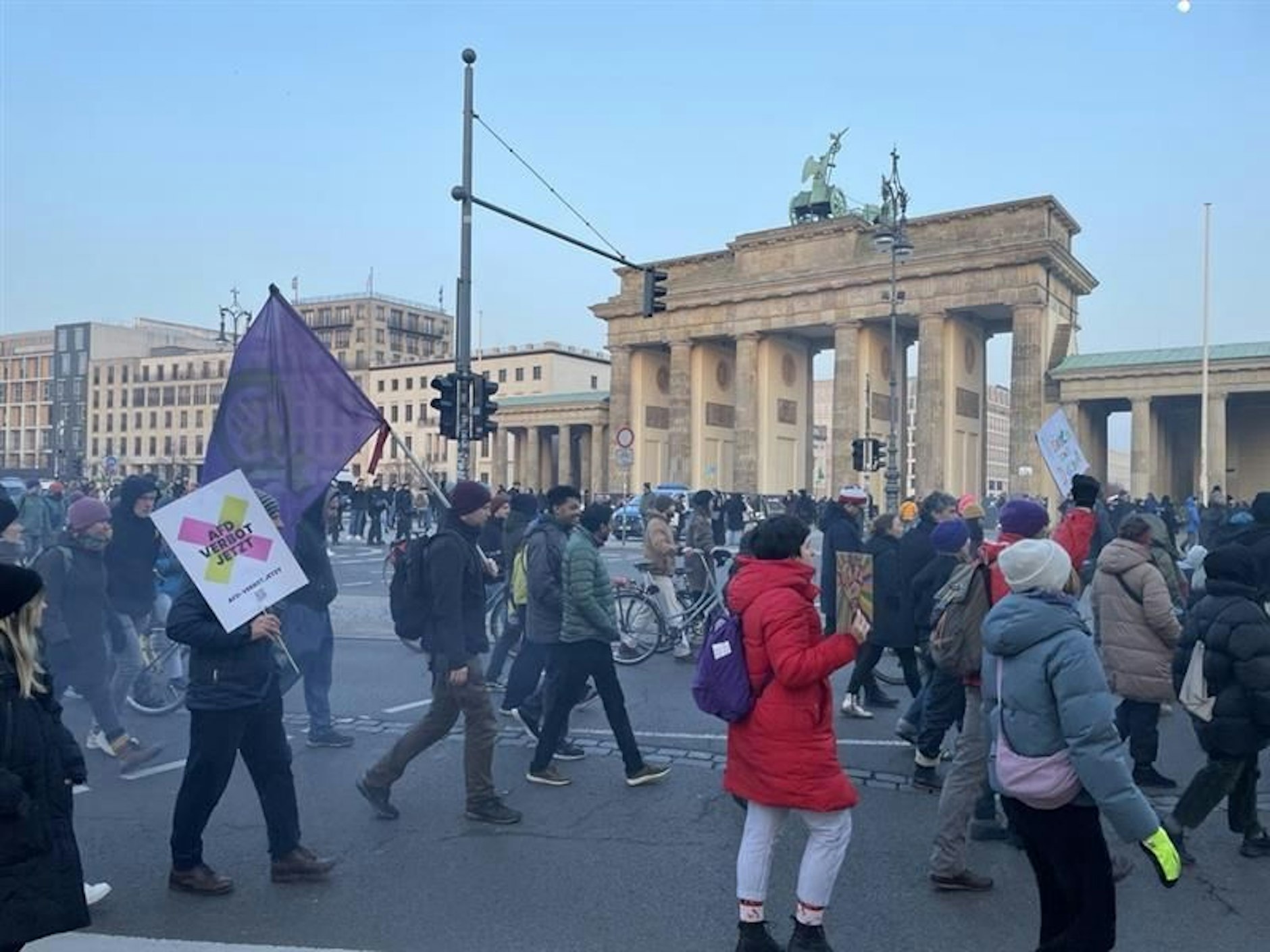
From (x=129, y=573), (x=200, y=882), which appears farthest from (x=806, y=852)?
(x=129, y=573)

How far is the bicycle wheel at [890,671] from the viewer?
395 inches

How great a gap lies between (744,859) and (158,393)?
380ft

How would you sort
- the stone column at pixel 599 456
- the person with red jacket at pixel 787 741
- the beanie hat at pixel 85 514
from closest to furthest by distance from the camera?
1. the person with red jacket at pixel 787 741
2. the beanie hat at pixel 85 514
3. the stone column at pixel 599 456

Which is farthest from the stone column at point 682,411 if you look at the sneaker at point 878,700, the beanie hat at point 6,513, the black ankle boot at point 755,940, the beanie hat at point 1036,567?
the beanie hat at point 1036,567

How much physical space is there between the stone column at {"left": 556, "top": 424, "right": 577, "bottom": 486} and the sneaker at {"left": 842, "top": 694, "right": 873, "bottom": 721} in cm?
5995

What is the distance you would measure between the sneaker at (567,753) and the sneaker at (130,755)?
267 centimetres

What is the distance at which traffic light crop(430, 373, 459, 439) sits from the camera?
1543 centimetres

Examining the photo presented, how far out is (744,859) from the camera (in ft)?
13.4

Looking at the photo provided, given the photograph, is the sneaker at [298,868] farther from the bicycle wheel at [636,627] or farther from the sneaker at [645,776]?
the bicycle wheel at [636,627]

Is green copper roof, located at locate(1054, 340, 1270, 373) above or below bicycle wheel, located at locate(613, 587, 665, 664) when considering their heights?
above

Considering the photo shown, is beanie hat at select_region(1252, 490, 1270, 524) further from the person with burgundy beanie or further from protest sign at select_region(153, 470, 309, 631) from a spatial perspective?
the person with burgundy beanie

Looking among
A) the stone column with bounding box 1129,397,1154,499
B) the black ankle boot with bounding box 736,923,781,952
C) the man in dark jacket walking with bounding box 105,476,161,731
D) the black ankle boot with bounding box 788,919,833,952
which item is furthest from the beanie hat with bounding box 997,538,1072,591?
the stone column with bounding box 1129,397,1154,499

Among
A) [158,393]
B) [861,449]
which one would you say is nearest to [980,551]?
[861,449]

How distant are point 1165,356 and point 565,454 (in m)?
36.8
